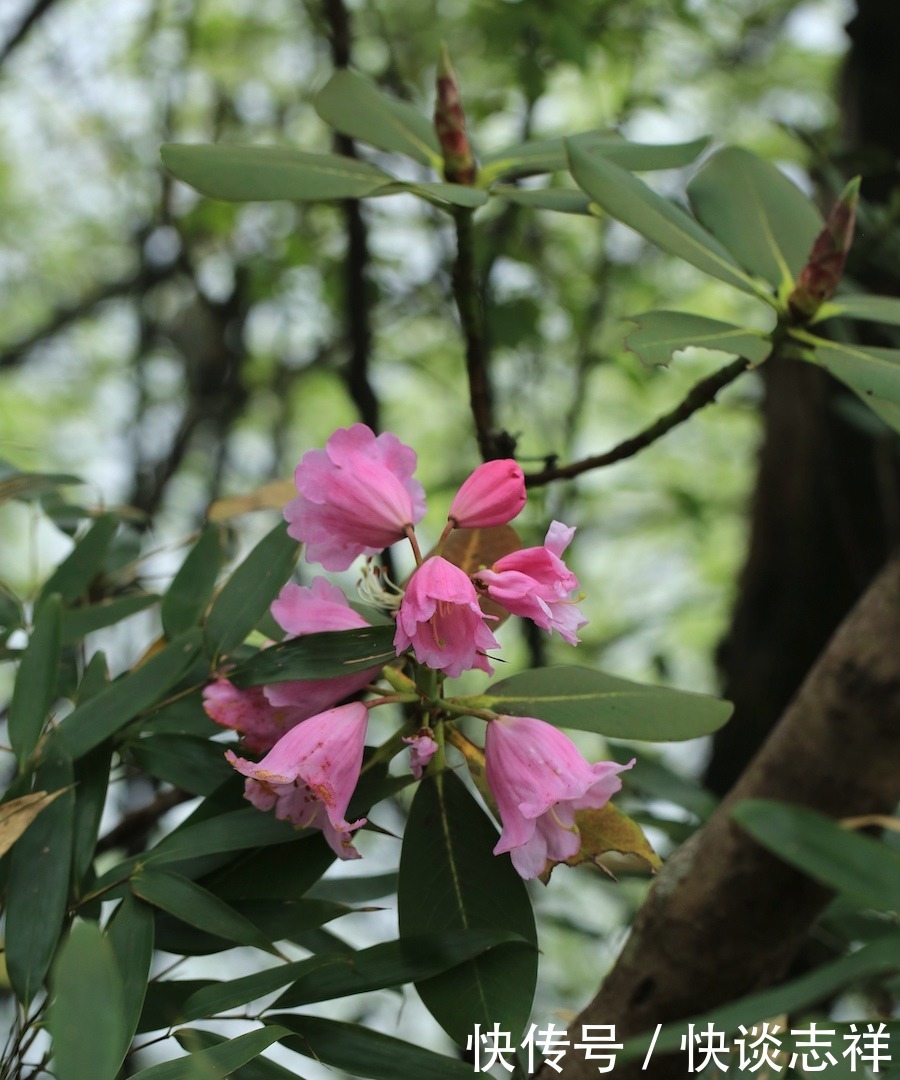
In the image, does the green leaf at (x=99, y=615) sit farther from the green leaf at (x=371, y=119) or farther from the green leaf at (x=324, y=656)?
the green leaf at (x=371, y=119)

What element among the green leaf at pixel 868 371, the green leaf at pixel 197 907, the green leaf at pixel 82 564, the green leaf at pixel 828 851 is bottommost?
the green leaf at pixel 197 907

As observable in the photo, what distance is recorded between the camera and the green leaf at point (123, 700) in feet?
1.98

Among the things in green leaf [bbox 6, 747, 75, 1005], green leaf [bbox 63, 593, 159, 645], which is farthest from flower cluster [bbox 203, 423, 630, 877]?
green leaf [bbox 63, 593, 159, 645]

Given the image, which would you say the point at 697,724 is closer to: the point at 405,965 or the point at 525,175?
the point at 405,965

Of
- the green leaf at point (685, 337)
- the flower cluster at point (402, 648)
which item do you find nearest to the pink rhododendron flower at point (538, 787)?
the flower cluster at point (402, 648)

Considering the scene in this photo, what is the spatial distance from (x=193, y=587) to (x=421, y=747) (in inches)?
9.6

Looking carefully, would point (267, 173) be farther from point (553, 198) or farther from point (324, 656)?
point (324, 656)

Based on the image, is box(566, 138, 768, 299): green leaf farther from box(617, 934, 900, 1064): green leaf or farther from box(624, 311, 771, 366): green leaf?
box(617, 934, 900, 1064): green leaf

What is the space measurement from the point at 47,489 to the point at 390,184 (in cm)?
41

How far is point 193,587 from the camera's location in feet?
2.30

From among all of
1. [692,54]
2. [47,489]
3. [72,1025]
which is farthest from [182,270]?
[72,1025]

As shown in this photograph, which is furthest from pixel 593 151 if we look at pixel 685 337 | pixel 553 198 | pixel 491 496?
pixel 491 496

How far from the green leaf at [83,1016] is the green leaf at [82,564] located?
1.35 feet

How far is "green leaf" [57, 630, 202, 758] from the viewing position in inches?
23.8
